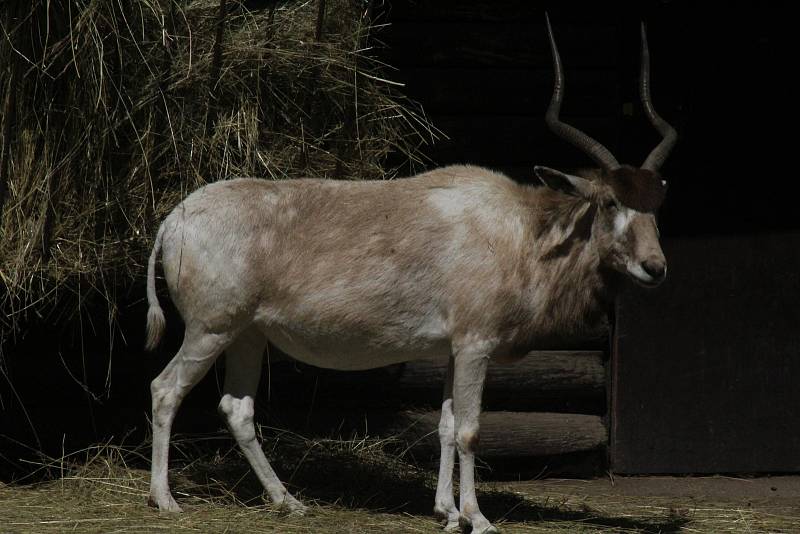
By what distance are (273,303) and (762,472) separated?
3846 millimetres

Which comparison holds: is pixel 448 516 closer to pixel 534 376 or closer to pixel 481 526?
pixel 481 526

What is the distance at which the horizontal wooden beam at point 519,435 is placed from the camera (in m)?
8.04

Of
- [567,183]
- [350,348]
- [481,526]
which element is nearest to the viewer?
[481,526]

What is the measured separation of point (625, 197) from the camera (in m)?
6.41

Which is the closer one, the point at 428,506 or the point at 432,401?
the point at 428,506

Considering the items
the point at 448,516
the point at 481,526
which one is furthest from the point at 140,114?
the point at 481,526

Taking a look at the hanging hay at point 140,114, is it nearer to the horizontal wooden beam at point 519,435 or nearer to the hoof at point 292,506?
the hoof at point 292,506

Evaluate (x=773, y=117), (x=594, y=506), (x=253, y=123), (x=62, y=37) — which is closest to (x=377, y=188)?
(x=253, y=123)

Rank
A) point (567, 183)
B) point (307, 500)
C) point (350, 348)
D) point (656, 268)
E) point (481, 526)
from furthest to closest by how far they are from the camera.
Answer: point (307, 500), point (350, 348), point (567, 183), point (481, 526), point (656, 268)

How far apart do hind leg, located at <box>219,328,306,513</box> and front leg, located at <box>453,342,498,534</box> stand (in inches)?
38.7

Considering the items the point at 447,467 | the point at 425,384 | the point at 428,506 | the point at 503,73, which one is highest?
the point at 503,73

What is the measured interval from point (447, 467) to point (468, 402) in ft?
1.56

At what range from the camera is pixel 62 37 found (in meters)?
6.59

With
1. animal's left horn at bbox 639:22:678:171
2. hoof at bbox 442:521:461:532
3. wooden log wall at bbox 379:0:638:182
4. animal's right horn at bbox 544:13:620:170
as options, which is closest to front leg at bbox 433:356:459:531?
hoof at bbox 442:521:461:532
